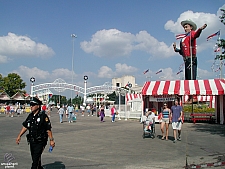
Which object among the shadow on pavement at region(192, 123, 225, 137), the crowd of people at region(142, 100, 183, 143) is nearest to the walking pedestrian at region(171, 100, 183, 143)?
the crowd of people at region(142, 100, 183, 143)

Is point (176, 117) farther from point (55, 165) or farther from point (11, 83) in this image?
point (11, 83)

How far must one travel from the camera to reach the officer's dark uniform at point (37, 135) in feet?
17.8

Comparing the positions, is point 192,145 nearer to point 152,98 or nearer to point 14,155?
point 14,155

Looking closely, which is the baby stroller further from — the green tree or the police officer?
the green tree

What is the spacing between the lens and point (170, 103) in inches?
959

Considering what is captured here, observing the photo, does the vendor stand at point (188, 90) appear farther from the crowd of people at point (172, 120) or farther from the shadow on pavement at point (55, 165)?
the shadow on pavement at point (55, 165)

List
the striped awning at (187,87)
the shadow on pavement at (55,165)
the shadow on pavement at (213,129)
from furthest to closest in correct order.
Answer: the striped awning at (187,87) → the shadow on pavement at (213,129) → the shadow on pavement at (55,165)

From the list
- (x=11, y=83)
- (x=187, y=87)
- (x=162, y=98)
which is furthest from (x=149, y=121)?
(x=11, y=83)

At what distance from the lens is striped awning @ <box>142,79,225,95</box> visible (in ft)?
69.9

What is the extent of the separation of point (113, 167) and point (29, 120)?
8.99 feet

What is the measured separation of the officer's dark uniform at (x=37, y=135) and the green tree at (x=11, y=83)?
7321 cm

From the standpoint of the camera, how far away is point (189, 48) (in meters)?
37.4

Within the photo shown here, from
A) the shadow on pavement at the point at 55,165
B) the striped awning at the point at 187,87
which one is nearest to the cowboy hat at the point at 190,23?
the striped awning at the point at 187,87

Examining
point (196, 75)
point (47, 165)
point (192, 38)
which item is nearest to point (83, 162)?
point (47, 165)
